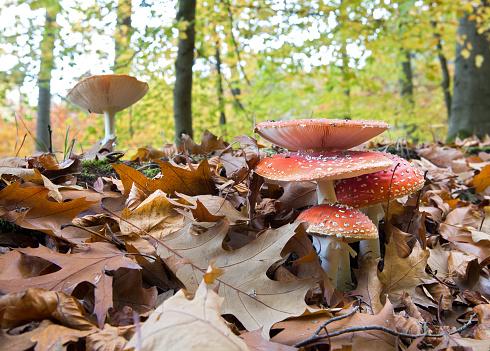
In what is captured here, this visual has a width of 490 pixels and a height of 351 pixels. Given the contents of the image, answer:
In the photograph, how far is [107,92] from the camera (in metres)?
2.76

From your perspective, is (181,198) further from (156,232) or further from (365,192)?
(365,192)

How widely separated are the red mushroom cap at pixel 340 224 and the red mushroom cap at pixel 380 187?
194 millimetres

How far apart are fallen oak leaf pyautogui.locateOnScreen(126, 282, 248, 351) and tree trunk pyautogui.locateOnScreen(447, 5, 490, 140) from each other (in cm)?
749

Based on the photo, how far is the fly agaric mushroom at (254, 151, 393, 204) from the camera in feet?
4.23

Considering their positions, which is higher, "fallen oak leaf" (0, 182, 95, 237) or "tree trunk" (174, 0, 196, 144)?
"tree trunk" (174, 0, 196, 144)

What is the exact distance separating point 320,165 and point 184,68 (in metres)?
4.20

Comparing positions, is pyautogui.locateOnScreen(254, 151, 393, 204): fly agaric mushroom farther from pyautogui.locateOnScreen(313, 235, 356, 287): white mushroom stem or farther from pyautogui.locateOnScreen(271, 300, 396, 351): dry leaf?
pyautogui.locateOnScreen(271, 300, 396, 351): dry leaf

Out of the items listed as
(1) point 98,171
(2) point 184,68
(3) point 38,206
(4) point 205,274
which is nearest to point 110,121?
(1) point 98,171

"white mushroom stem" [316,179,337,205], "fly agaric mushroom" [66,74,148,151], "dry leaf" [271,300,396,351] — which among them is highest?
"fly agaric mushroom" [66,74,148,151]

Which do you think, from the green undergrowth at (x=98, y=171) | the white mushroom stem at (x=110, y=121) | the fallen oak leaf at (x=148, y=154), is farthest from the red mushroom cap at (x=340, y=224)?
the white mushroom stem at (x=110, y=121)

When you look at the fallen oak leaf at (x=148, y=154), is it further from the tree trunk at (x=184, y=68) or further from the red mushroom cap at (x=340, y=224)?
the tree trunk at (x=184, y=68)

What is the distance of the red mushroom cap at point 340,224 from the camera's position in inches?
51.8

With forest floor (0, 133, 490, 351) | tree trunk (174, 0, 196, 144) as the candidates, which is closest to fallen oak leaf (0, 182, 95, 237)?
forest floor (0, 133, 490, 351)

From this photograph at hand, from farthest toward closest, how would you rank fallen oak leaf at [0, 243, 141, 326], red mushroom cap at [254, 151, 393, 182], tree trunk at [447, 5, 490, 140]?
tree trunk at [447, 5, 490, 140], red mushroom cap at [254, 151, 393, 182], fallen oak leaf at [0, 243, 141, 326]
